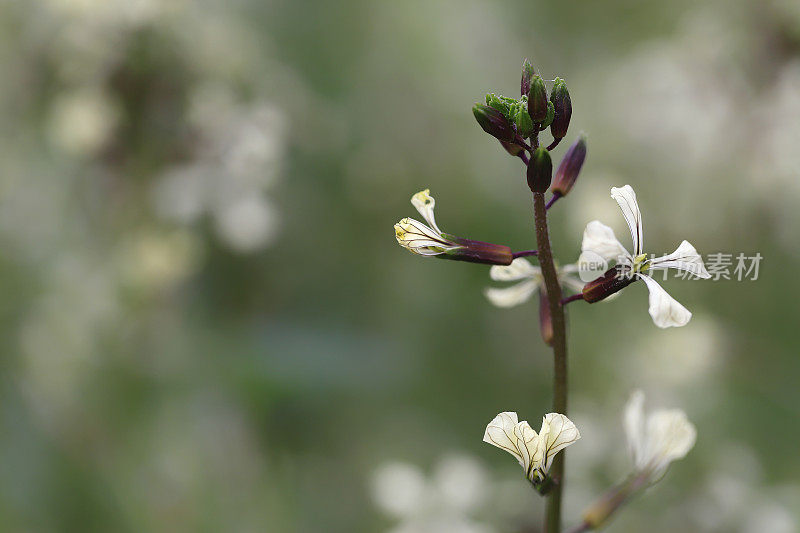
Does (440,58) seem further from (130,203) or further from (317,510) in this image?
(317,510)

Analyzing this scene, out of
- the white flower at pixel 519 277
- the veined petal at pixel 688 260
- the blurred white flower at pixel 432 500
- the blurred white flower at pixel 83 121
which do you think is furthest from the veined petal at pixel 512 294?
the blurred white flower at pixel 83 121

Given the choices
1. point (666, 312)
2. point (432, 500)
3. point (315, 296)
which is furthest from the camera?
point (315, 296)

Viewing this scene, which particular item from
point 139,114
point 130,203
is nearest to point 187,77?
point 139,114

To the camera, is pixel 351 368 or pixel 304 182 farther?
pixel 304 182

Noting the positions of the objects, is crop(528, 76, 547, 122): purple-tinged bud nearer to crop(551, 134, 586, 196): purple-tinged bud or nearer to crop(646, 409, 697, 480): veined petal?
crop(551, 134, 586, 196): purple-tinged bud

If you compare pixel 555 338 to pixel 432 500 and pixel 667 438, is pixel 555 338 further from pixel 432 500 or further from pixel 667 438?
pixel 432 500

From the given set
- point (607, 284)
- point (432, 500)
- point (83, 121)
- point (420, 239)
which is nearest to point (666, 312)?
point (607, 284)
